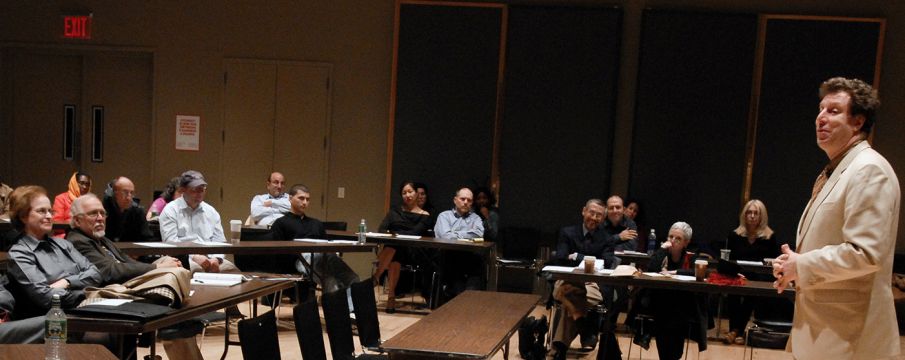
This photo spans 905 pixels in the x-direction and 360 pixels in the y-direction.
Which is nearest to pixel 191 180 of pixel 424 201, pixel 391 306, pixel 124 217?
pixel 124 217

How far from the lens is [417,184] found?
912 cm

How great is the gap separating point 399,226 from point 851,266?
20.5 ft

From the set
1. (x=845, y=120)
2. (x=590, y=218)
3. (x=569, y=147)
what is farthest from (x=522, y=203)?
(x=845, y=120)

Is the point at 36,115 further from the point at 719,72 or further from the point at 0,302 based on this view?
the point at 719,72

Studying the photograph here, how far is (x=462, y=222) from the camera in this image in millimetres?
8250

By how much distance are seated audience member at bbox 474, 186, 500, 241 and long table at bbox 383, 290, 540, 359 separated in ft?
11.7

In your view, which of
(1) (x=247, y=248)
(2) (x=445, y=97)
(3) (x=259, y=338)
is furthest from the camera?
(2) (x=445, y=97)

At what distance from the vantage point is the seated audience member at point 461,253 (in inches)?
308

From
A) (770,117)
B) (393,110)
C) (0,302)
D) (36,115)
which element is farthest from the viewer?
(36,115)

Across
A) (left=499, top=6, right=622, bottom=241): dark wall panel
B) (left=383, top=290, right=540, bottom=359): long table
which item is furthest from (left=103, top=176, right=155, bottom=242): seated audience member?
(left=499, top=6, right=622, bottom=241): dark wall panel

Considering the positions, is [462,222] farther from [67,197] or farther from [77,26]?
[77,26]

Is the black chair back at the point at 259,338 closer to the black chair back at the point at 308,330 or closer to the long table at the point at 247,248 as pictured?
the black chair back at the point at 308,330

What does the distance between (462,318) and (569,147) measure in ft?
17.6

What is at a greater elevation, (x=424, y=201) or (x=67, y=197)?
(x=424, y=201)
